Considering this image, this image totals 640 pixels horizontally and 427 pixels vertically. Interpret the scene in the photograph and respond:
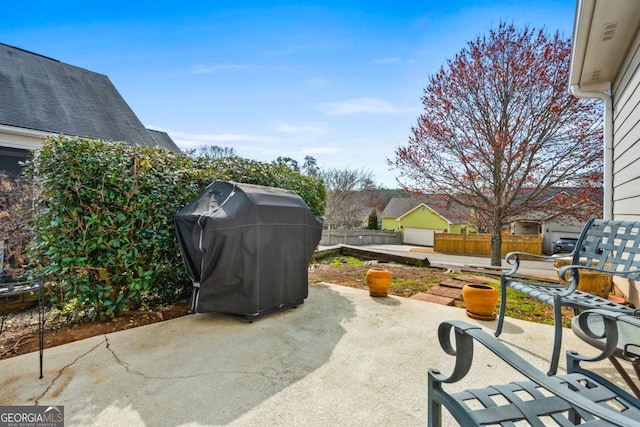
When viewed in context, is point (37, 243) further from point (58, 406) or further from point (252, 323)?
point (252, 323)

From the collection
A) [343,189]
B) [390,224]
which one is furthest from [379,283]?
[390,224]

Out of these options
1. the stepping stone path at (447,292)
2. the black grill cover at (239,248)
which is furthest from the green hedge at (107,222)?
the stepping stone path at (447,292)

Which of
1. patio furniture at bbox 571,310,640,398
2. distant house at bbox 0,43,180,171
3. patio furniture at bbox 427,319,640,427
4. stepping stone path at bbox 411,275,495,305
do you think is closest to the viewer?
patio furniture at bbox 427,319,640,427

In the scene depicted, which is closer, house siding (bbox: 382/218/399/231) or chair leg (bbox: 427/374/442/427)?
chair leg (bbox: 427/374/442/427)

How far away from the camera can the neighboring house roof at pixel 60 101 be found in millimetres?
6941

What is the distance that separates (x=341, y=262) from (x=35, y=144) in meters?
7.69

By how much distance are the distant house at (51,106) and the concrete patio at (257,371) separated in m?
5.74

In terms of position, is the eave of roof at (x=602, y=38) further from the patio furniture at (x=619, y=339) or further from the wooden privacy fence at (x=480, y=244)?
the wooden privacy fence at (x=480, y=244)

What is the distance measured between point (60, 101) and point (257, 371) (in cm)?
979

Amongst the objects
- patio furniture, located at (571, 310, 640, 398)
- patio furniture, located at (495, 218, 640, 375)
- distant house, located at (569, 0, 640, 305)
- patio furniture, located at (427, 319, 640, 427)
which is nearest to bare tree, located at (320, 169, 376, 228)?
distant house, located at (569, 0, 640, 305)

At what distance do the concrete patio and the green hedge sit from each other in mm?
602

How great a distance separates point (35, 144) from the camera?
654cm

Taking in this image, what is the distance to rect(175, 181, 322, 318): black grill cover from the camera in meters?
3.16

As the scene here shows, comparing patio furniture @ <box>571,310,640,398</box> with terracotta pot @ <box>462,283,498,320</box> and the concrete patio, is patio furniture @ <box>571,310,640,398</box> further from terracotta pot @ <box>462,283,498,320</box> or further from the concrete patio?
terracotta pot @ <box>462,283,498,320</box>
